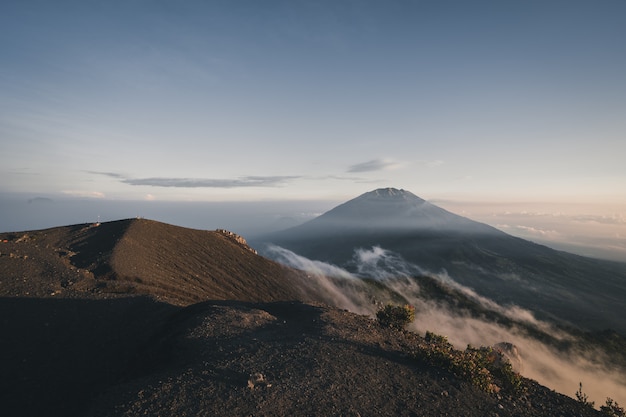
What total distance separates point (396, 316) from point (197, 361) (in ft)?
45.7

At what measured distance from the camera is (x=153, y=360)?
14297 millimetres

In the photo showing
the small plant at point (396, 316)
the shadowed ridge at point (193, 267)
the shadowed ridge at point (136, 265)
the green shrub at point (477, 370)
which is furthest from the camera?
the shadowed ridge at point (193, 267)

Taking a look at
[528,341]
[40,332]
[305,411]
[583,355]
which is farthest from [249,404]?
[583,355]

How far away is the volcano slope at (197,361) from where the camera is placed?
1077cm

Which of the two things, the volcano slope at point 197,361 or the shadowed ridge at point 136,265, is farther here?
the shadowed ridge at point 136,265

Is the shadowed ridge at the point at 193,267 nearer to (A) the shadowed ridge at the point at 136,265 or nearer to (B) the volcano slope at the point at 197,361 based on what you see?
(A) the shadowed ridge at the point at 136,265

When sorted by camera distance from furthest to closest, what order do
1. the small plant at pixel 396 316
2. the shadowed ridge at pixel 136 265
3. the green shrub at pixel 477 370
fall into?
the shadowed ridge at pixel 136 265
the small plant at pixel 396 316
the green shrub at pixel 477 370

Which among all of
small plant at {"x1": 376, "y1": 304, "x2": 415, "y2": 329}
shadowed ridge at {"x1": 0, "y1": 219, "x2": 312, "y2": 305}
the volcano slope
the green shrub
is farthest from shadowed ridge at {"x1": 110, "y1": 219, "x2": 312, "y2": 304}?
the green shrub

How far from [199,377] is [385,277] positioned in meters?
146

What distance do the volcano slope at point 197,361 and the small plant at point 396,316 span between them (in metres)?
1.78

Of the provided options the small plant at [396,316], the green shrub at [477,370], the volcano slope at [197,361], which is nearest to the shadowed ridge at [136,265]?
the volcano slope at [197,361]

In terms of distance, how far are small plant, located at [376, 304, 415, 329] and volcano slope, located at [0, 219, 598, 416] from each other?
1.78 m

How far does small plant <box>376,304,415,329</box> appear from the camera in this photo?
21.6 metres

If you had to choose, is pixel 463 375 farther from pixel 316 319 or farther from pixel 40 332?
pixel 40 332
